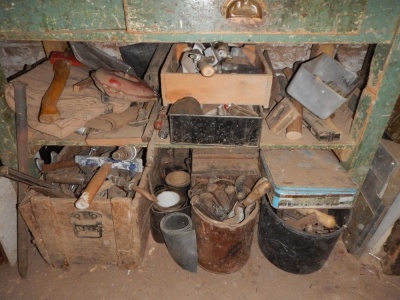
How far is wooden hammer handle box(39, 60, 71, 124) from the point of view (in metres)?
1.41

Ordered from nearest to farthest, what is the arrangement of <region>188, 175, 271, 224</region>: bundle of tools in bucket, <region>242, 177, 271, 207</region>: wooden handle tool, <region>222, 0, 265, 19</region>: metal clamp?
1. <region>222, 0, 265, 19</region>: metal clamp
2. <region>242, 177, 271, 207</region>: wooden handle tool
3. <region>188, 175, 271, 224</region>: bundle of tools in bucket

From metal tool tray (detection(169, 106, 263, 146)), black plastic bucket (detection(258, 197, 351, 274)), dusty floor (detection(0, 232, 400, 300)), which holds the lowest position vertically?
dusty floor (detection(0, 232, 400, 300))

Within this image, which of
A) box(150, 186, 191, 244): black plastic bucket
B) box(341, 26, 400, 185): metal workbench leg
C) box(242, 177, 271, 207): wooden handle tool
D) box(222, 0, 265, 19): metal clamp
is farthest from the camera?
box(150, 186, 191, 244): black plastic bucket

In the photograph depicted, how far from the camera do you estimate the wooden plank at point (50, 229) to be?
4.99 feet

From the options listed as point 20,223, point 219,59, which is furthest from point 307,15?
point 20,223

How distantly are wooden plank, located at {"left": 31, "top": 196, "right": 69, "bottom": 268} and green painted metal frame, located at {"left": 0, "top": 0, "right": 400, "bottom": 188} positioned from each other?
821 mm

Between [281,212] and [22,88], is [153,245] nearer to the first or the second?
[281,212]

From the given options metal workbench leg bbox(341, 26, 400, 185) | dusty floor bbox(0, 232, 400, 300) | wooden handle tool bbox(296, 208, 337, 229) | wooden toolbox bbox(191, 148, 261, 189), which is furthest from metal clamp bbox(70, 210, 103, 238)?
metal workbench leg bbox(341, 26, 400, 185)

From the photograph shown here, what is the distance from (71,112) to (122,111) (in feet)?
0.87

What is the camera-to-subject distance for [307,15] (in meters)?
1.18

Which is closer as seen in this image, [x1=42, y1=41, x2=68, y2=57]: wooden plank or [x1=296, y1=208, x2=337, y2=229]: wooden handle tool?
[x1=296, y1=208, x2=337, y2=229]: wooden handle tool

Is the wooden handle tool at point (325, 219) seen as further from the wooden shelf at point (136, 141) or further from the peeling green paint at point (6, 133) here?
the peeling green paint at point (6, 133)

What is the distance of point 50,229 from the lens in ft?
5.29

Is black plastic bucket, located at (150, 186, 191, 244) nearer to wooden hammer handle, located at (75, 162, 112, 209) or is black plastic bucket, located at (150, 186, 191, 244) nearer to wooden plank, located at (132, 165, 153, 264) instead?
wooden plank, located at (132, 165, 153, 264)
